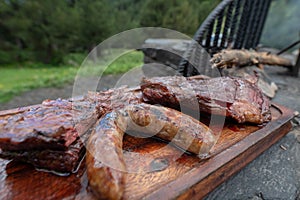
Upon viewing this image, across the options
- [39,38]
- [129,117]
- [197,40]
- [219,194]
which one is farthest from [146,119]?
[39,38]

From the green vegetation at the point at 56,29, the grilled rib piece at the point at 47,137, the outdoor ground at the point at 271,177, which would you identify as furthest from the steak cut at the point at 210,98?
the green vegetation at the point at 56,29

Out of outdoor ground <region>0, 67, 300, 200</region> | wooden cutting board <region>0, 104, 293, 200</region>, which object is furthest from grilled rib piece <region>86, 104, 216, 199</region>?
outdoor ground <region>0, 67, 300, 200</region>

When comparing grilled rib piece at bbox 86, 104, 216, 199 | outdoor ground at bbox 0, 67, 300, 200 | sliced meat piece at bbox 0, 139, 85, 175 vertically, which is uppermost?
grilled rib piece at bbox 86, 104, 216, 199

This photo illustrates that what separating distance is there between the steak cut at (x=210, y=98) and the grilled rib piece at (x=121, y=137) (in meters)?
0.15

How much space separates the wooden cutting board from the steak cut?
117 mm

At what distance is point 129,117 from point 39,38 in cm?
928

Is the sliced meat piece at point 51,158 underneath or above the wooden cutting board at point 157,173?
above

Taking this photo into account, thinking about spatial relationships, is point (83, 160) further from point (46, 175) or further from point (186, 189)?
point (186, 189)

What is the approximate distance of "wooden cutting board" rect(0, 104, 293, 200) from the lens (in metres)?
0.72

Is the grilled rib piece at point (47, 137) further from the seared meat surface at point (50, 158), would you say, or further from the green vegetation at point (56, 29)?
the green vegetation at point (56, 29)

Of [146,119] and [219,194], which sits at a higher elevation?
[146,119]

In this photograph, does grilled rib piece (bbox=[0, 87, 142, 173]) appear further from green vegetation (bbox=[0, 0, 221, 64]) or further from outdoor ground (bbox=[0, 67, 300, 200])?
green vegetation (bbox=[0, 0, 221, 64])

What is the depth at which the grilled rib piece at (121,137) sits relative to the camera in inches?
25.7

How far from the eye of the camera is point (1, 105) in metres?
4.00
